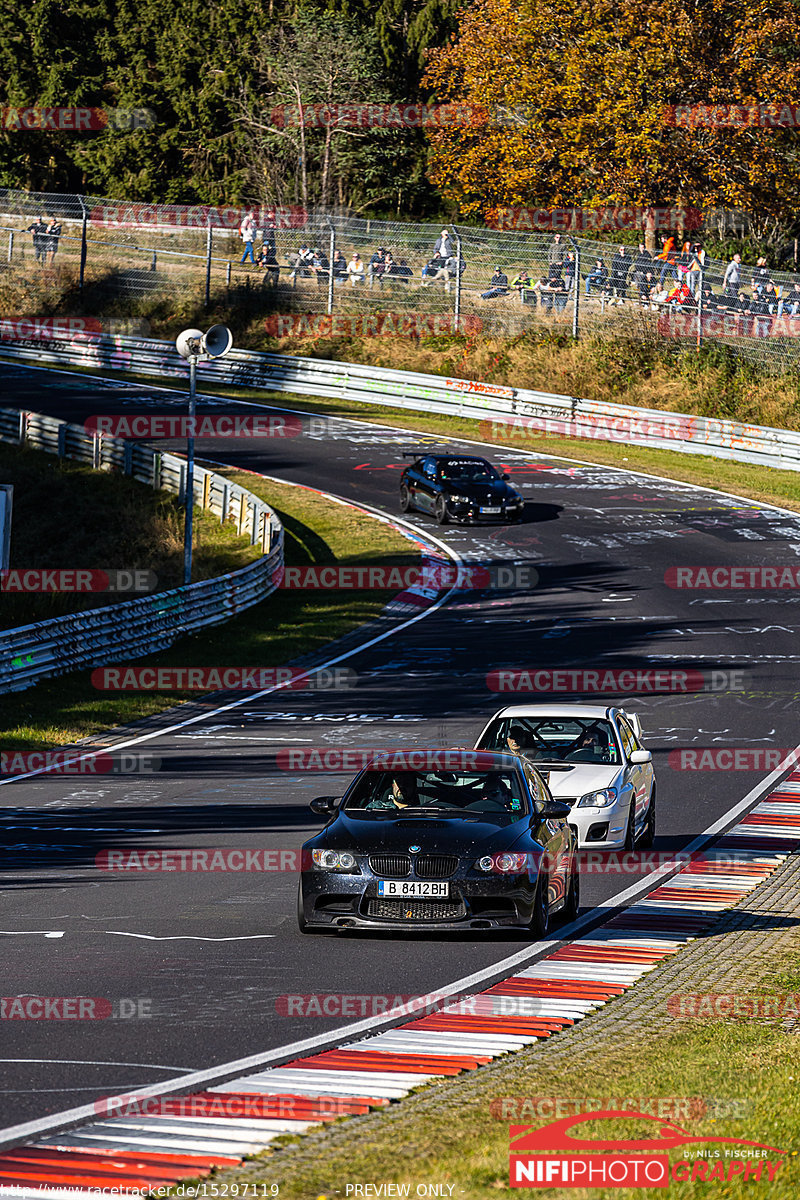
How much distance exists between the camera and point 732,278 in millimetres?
47438

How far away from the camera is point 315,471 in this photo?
43625 mm

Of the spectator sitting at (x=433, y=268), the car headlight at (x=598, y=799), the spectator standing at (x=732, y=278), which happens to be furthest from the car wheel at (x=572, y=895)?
the spectator sitting at (x=433, y=268)

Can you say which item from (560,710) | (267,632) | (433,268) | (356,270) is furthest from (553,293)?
(560,710)

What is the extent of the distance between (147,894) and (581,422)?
123 ft

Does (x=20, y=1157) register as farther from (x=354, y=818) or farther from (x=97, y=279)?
(x=97, y=279)

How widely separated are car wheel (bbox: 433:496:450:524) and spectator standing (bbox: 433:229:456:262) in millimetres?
17321

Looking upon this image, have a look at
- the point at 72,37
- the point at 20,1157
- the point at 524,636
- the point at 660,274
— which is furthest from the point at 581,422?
the point at 72,37

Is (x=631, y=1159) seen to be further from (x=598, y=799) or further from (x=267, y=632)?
(x=267, y=632)

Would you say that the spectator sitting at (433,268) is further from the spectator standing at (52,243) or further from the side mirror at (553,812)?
the side mirror at (553,812)

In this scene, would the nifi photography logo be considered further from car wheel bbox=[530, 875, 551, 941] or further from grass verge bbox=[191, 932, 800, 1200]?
car wheel bbox=[530, 875, 551, 941]

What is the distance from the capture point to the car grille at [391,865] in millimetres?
10906

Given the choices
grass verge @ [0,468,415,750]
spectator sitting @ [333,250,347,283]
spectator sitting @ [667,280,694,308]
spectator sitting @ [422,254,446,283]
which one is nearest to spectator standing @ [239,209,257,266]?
spectator sitting @ [333,250,347,283]

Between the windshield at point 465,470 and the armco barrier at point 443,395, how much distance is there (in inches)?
395

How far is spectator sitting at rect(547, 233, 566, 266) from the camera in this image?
166ft
